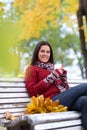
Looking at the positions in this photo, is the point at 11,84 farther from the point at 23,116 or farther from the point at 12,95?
the point at 23,116

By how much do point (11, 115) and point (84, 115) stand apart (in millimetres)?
584

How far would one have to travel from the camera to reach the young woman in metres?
2.66

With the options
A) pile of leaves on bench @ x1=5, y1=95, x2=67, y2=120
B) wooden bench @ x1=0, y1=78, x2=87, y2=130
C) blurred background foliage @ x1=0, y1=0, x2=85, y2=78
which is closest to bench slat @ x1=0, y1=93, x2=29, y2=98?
wooden bench @ x1=0, y1=78, x2=87, y2=130

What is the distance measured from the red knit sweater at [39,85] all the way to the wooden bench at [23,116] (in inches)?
3.9

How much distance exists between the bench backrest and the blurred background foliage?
525 millimetres

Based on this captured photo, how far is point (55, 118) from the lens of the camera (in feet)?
7.28

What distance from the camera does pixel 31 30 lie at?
7164 millimetres

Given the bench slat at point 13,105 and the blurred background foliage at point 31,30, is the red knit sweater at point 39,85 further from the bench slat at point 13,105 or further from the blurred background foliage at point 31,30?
the blurred background foliage at point 31,30

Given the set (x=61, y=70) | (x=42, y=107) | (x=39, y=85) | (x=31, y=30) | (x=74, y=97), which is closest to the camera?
(x=42, y=107)

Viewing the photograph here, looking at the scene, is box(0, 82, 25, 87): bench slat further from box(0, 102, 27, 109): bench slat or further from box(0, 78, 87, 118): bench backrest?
box(0, 102, 27, 109): bench slat

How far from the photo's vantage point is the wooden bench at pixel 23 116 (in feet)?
6.86

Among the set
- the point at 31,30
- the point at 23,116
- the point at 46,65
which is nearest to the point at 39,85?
the point at 46,65

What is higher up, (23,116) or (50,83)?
(50,83)

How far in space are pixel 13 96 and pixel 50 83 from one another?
0.34m
